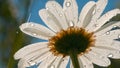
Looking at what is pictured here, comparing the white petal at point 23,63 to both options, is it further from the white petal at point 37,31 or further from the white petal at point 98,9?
the white petal at point 98,9

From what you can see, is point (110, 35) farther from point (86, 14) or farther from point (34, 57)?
point (34, 57)

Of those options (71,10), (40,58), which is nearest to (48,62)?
(40,58)

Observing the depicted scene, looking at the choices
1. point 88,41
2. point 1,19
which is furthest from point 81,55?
point 1,19

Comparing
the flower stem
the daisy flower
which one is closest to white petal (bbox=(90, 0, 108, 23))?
the daisy flower

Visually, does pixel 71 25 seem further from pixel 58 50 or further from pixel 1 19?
pixel 1 19

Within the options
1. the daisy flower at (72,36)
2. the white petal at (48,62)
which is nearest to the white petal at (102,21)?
the daisy flower at (72,36)

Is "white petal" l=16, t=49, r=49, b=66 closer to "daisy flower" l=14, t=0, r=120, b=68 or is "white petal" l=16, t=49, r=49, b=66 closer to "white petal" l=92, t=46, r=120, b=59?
"daisy flower" l=14, t=0, r=120, b=68

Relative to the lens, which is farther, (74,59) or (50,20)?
(50,20)
